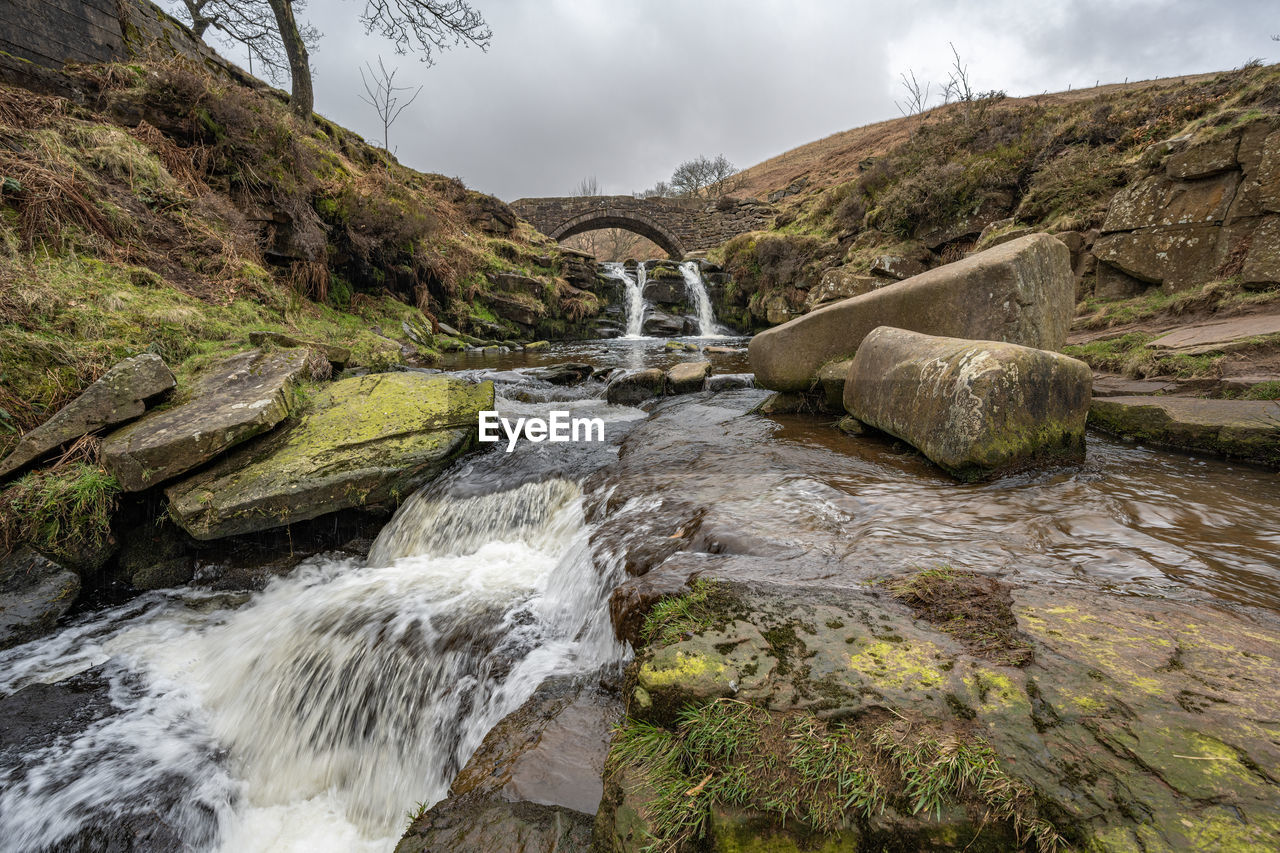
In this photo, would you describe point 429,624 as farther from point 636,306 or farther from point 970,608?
point 636,306

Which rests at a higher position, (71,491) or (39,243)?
(39,243)

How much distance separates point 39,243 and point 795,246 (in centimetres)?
1625

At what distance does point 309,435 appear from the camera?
13.9 feet

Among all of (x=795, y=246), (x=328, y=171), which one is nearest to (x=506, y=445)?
(x=328, y=171)

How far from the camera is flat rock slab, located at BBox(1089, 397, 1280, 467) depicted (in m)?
3.33

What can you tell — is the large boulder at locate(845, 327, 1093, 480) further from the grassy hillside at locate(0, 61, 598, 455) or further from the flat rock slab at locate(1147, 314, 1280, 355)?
the grassy hillside at locate(0, 61, 598, 455)

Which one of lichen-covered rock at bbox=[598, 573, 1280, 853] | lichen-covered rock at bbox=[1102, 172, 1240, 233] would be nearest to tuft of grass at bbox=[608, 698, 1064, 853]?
lichen-covered rock at bbox=[598, 573, 1280, 853]

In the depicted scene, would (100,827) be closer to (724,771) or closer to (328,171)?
(724,771)

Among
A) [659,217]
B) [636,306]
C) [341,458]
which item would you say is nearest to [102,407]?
[341,458]

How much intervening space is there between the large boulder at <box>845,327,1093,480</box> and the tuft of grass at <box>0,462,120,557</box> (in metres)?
6.19

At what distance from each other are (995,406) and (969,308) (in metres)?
1.89

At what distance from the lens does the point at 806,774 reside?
1235 millimetres

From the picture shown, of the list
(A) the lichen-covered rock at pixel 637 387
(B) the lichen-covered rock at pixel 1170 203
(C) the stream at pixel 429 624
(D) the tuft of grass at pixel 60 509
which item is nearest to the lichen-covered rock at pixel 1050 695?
(C) the stream at pixel 429 624

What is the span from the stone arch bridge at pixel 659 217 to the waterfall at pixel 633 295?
19.6 feet
